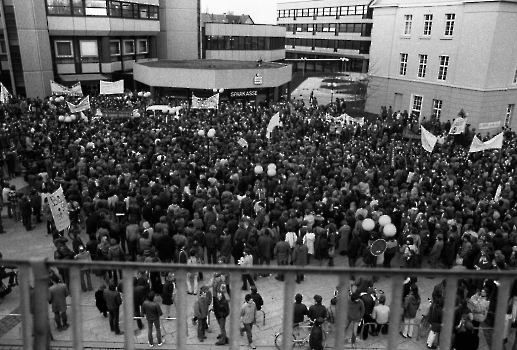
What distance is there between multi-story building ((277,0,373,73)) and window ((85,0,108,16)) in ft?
127

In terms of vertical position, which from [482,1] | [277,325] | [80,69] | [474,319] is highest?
[482,1]

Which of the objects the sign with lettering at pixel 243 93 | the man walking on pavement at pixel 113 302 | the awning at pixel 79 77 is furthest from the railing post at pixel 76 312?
the awning at pixel 79 77

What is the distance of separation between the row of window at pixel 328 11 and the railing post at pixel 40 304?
7085 centimetres

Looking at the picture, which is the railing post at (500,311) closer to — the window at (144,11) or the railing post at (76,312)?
the railing post at (76,312)

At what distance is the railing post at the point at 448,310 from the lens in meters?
3.46

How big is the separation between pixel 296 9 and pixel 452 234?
79058 mm

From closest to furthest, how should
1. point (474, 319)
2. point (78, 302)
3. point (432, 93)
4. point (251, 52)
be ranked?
point (78, 302) → point (474, 319) → point (432, 93) → point (251, 52)

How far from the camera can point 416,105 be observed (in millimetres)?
37188

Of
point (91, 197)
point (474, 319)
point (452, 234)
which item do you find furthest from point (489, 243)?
point (91, 197)

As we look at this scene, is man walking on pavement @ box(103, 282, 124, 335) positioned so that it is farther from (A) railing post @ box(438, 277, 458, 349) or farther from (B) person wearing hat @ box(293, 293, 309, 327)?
(A) railing post @ box(438, 277, 458, 349)


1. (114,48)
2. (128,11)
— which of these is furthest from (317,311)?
(128,11)

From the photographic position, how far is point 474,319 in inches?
360

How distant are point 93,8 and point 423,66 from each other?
2855cm

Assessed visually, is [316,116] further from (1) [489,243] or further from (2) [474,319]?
(2) [474,319]
